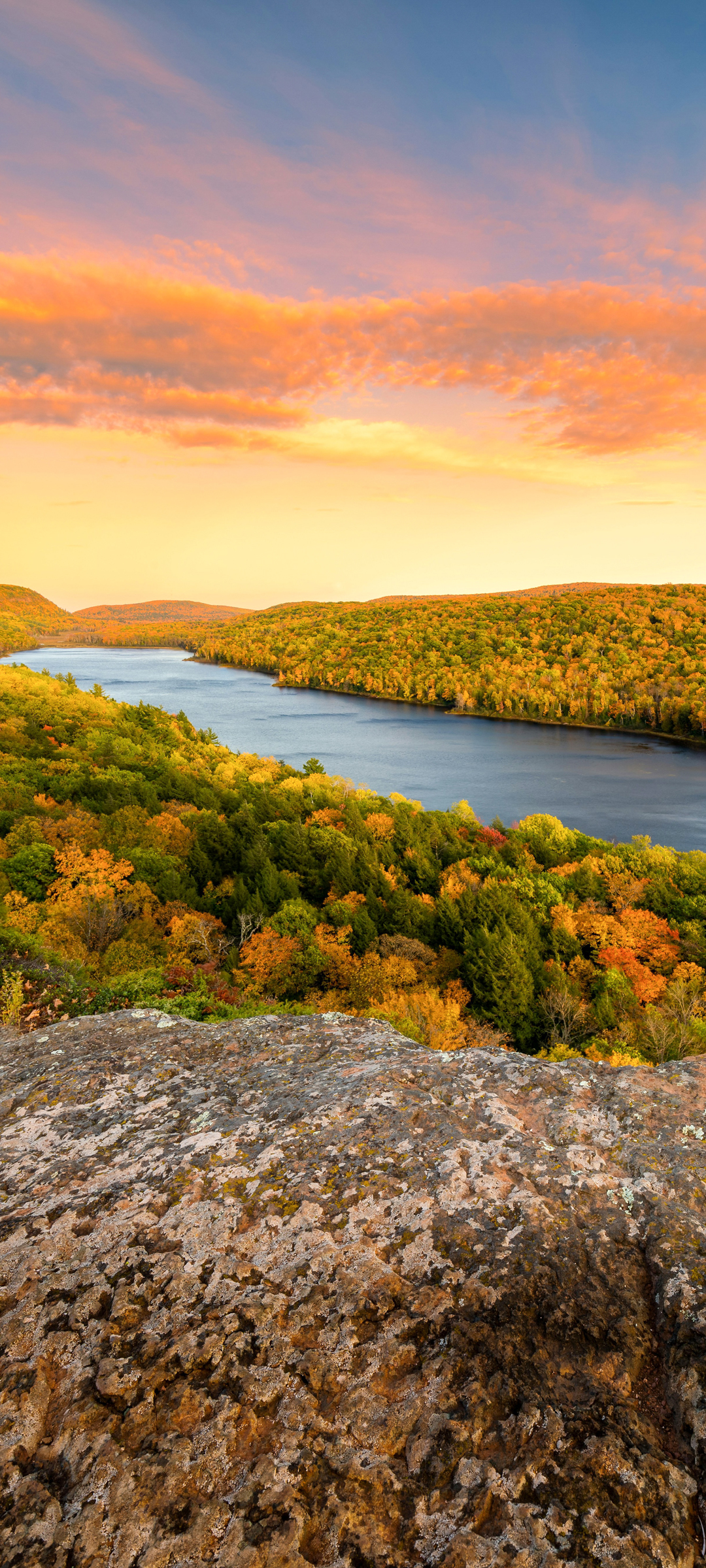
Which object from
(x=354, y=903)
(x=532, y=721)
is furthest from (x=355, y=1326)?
(x=532, y=721)

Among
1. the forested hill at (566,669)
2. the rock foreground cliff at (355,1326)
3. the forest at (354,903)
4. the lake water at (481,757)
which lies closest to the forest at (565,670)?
the forested hill at (566,669)

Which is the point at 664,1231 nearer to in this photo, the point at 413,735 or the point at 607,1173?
the point at 607,1173

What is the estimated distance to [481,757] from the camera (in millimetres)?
107625

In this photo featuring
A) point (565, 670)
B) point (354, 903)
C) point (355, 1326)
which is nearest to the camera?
point (355, 1326)

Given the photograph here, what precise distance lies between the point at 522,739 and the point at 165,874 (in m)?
98.5

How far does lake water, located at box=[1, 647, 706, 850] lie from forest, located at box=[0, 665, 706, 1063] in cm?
2600

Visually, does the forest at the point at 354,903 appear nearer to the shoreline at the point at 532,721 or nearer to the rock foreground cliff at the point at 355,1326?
the rock foreground cliff at the point at 355,1326

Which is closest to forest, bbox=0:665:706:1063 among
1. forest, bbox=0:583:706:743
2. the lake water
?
the lake water

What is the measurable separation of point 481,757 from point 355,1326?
107087 millimetres

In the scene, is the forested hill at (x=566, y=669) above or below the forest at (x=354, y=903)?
Result: above

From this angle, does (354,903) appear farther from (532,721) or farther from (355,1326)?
(532,721)

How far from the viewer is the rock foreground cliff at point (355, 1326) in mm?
2270

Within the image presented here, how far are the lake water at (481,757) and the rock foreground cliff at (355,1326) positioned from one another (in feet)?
234

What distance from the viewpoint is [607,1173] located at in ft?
12.8
